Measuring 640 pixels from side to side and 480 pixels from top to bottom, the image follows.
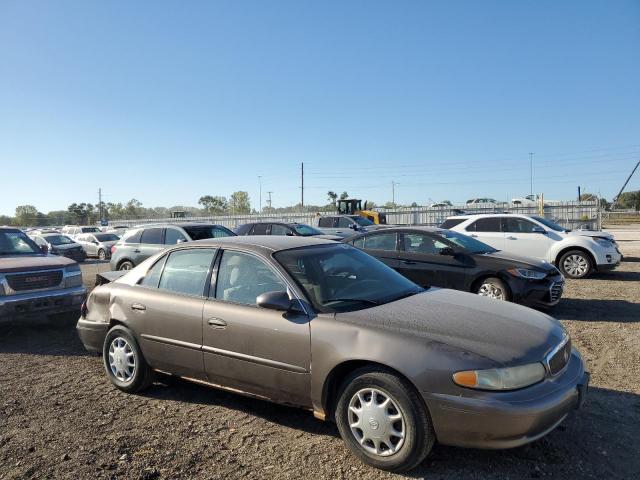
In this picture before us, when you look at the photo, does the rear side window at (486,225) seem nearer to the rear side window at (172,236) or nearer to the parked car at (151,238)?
the parked car at (151,238)

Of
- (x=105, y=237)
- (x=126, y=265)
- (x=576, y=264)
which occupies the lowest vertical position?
(x=576, y=264)

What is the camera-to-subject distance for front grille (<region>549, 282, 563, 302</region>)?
7492mm

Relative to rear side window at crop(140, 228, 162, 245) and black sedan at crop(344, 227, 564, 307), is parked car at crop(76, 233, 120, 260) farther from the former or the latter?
black sedan at crop(344, 227, 564, 307)

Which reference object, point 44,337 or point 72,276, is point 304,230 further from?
point 44,337

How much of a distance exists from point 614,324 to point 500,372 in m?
5.18

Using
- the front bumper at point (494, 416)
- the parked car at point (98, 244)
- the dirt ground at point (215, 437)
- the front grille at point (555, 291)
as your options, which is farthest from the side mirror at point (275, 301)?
the parked car at point (98, 244)

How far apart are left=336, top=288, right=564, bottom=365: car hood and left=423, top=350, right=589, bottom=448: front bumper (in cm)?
23

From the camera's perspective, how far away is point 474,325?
11.1 ft

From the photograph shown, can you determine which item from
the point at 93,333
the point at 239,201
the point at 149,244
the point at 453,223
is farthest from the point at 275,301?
the point at 239,201

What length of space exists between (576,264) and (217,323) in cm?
1060

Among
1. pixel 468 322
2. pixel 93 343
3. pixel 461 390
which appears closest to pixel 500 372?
pixel 461 390

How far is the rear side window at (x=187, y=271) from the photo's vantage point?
14.3ft

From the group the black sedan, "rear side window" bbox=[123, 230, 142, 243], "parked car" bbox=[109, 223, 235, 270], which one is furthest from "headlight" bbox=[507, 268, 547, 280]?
"rear side window" bbox=[123, 230, 142, 243]

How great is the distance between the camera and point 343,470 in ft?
10.5
